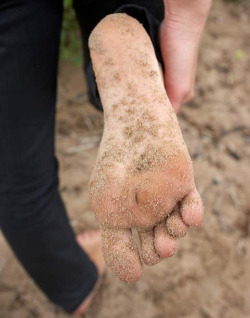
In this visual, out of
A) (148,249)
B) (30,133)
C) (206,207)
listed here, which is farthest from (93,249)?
(148,249)

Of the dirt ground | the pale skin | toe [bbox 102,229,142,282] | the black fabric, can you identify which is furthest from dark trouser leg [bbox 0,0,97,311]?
the dirt ground

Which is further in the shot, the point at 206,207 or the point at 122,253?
the point at 206,207

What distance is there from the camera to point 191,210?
73 cm

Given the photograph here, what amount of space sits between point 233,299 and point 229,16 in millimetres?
2039

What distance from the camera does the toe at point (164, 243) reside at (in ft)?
2.42

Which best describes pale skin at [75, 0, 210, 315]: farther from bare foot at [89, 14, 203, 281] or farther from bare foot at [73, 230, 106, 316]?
bare foot at [73, 230, 106, 316]

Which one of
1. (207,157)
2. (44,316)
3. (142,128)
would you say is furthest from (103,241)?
(207,157)

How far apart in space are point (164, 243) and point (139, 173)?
0.46 ft

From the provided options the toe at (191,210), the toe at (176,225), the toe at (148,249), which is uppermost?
the toe at (191,210)

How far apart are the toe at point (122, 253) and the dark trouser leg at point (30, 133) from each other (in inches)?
12.9

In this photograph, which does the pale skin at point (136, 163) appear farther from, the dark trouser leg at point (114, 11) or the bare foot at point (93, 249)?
the bare foot at point (93, 249)

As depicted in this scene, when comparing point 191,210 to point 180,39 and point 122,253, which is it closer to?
point 122,253

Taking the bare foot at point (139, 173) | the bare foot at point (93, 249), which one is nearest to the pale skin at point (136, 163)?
the bare foot at point (139, 173)

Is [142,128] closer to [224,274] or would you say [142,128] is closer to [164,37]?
[164,37]
